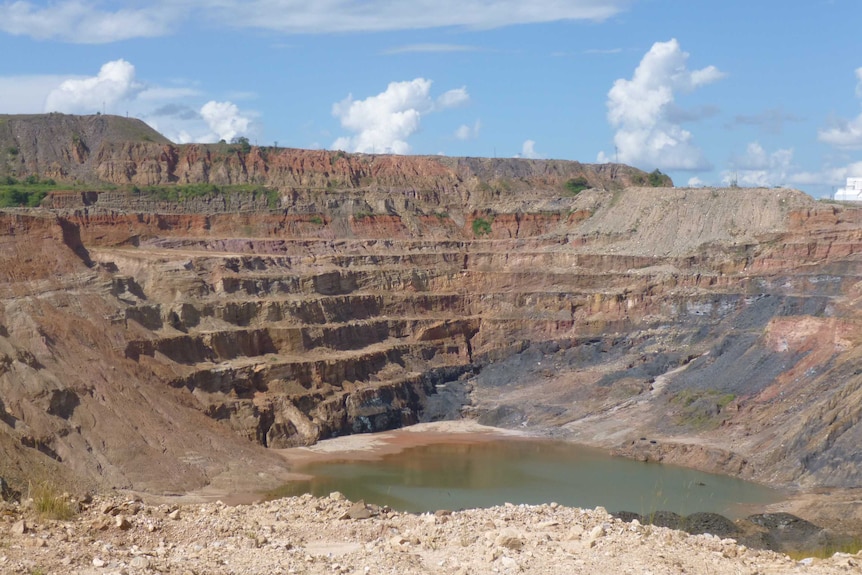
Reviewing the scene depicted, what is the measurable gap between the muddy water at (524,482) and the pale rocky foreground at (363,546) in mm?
21386

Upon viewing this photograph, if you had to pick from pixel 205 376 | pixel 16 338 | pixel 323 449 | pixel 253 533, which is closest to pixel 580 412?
pixel 323 449

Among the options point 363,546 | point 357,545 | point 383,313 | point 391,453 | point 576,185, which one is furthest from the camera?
point 576,185

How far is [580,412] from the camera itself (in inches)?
2692

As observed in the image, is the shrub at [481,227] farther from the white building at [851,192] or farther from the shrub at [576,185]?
the white building at [851,192]

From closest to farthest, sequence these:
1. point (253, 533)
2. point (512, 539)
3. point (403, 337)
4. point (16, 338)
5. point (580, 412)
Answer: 1. point (512, 539)
2. point (253, 533)
3. point (16, 338)
4. point (580, 412)
5. point (403, 337)

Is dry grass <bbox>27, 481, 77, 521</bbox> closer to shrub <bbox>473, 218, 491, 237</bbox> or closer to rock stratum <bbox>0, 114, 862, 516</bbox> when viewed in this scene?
rock stratum <bbox>0, 114, 862, 516</bbox>

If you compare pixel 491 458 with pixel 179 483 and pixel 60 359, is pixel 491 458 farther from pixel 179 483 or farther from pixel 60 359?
pixel 60 359

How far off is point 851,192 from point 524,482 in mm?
74513

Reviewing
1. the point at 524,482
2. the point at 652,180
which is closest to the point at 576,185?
the point at 652,180

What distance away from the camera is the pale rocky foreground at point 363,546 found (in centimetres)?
1839

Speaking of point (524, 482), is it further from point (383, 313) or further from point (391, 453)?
point (383, 313)

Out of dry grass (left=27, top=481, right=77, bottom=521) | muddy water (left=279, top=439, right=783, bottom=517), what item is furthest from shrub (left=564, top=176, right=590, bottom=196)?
dry grass (left=27, top=481, right=77, bottom=521)

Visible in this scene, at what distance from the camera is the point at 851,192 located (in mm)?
113312

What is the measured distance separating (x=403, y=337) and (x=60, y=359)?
31899mm
